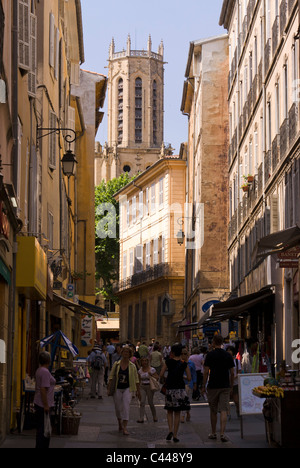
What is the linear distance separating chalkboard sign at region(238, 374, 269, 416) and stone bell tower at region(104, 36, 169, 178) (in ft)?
402

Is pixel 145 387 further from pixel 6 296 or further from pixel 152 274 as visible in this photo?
pixel 152 274

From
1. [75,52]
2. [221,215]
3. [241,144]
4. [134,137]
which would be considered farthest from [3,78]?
[134,137]

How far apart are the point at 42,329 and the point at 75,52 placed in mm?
20826

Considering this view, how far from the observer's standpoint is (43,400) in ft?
40.5

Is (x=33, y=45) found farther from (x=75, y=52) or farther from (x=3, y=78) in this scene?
(x=75, y=52)

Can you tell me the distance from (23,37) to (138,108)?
420 feet

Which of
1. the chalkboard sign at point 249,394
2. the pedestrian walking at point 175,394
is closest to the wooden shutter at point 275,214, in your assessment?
the chalkboard sign at point 249,394

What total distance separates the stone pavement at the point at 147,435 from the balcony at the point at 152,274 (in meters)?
39.4

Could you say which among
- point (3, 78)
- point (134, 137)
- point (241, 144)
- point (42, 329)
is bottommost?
point (42, 329)

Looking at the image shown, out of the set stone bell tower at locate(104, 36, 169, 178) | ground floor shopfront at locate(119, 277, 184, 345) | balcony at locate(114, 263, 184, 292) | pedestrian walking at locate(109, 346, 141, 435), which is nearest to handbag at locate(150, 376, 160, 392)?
pedestrian walking at locate(109, 346, 141, 435)

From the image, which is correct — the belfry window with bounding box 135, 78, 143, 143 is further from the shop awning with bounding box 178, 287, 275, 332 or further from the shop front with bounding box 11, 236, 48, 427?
the shop front with bounding box 11, 236, 48, 427

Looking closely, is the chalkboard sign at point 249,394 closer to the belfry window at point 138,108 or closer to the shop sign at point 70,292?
the shop sign at point 70,292

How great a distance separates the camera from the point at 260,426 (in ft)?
59.1

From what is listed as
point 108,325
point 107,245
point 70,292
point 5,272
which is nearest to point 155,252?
point 107,245
